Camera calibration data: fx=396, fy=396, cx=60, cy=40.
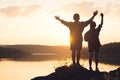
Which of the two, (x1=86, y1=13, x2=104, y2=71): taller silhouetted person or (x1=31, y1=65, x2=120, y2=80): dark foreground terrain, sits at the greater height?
(x1=86, y1=13, x2=104, y2=71): taller silhouetted person

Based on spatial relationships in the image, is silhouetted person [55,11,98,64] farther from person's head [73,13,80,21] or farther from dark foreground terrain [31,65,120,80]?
dark foreground terrain [31,65,120,80]

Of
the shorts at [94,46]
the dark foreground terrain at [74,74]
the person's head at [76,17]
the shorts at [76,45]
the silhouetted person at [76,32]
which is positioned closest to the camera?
the dark foreground terrain at [74,74]

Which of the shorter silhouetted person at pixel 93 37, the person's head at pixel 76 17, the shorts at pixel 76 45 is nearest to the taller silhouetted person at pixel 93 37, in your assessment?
the shorter silhouetted person at pixel 93 37

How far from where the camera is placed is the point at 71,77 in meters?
17.5

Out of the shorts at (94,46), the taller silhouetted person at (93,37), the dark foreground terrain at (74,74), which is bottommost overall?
the dark foreground terrain at (74,74)

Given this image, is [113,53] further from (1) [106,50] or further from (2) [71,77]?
(2) [71,77]

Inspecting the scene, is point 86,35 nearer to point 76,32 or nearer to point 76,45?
point 76,32

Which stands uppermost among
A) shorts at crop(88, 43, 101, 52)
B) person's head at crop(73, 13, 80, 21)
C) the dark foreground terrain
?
person's head at crop(73, 13, 80, 21)

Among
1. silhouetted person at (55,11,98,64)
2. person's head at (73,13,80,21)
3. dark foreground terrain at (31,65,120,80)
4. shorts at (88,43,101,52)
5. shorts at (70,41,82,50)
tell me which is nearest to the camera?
dark foreground terrain at (31,65,120,80)

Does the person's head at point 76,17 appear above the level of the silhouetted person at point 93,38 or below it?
above

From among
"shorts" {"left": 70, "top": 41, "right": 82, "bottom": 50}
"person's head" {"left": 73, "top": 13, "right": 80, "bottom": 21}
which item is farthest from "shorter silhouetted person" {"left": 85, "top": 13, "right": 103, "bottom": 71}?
"person's head" {"left": 73, "top": 13, "right": 80, "bottom": 21}

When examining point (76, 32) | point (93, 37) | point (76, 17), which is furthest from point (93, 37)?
point (76, 17)

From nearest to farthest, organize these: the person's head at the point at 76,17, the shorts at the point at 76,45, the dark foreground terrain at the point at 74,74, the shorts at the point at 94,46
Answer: the dark foreground terrain at the point at 74,74 → the person's head at the point at 76,17 → the shorts at the point at 76,45 → the shorts at the point at 94,46

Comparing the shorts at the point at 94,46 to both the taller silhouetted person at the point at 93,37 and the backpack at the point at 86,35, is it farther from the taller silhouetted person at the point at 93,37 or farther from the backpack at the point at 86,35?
the backpack at the point at 86,35
